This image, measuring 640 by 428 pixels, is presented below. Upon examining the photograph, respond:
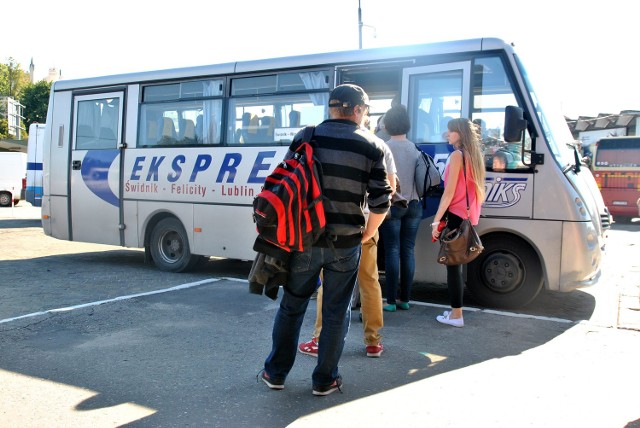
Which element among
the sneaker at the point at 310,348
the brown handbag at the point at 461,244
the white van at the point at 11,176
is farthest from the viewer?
the white van at the point at 11,176

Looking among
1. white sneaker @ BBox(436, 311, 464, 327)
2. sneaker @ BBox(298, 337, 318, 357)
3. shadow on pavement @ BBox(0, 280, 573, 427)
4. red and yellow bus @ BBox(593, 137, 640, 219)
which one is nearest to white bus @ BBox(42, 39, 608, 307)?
shadow on pavement @ BBox(0, 280, 573, 427)

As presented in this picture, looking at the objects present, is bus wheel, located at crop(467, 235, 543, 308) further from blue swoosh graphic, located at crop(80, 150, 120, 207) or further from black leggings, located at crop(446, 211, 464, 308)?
blue swoosh graphic, located at crop(80, 150, 120, 207)

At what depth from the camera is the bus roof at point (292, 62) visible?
7.18 meters

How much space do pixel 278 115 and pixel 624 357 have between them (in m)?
5.35

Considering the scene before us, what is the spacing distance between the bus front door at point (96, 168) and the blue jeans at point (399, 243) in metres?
5.36

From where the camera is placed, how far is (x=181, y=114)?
9.52 m

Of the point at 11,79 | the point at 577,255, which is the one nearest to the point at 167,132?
the point at 577,255

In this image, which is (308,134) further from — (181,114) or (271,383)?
(181,114)

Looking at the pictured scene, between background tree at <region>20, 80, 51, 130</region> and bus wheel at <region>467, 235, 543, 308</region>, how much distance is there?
69952 millimetres

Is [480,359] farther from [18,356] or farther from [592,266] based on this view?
[18,356]

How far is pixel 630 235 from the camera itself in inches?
653

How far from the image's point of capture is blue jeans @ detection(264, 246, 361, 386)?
12.7 ft

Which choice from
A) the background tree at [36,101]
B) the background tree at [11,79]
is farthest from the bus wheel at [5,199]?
the background tree at [11,79]

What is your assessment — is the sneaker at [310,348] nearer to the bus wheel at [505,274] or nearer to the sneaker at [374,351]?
the sneaker at [374,351]
